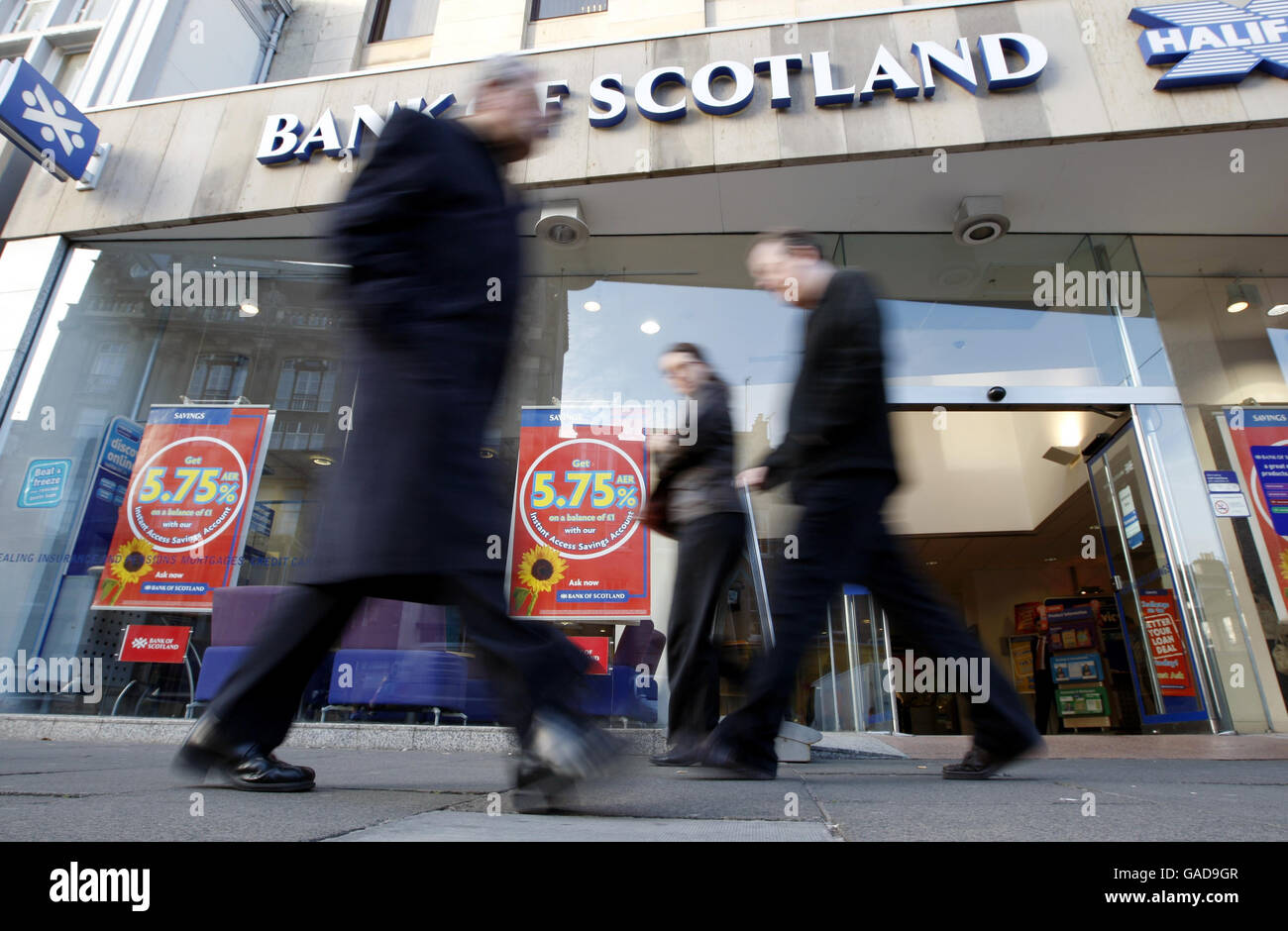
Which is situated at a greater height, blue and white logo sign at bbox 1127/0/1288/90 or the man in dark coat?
blue and white logo sign at bbox 1127/0/1288/90

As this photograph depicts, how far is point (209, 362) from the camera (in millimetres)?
6395

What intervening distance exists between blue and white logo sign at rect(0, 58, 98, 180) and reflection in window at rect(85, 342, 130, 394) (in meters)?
1.58

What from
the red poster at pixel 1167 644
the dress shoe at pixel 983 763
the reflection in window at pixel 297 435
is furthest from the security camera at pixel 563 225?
the red poster at pixel 1167 644

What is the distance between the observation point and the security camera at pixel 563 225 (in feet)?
19.8

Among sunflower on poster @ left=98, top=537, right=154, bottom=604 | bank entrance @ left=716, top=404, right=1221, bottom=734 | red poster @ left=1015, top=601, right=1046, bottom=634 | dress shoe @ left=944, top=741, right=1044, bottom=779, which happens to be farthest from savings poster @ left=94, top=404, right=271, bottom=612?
red poster @ left=1015, top=601, right=1046, bottom=634

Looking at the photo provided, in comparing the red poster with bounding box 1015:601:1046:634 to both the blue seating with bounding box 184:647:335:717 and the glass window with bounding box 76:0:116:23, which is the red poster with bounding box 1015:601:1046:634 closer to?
the blue seating with bounding box 184:647:335:717

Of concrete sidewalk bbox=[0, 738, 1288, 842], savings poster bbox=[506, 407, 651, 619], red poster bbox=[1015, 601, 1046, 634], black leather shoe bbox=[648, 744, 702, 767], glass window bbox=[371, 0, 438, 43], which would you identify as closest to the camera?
concrete sidewalk bbox=[0, 738, 1288, 842]

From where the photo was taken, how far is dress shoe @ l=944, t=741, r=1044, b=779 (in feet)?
6.45

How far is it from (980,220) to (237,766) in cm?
632

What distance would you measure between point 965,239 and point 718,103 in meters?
2.45

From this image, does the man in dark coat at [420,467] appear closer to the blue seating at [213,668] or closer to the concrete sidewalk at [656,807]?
the concrete sidewalk at [656,807]

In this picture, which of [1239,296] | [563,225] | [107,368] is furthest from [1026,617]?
[107,368]

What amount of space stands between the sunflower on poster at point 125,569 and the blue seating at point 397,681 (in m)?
2.27
